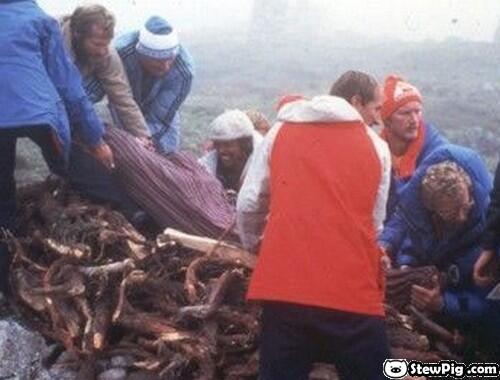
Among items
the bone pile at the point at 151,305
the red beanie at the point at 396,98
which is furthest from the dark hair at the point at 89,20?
the red beanie at the point at 396,98

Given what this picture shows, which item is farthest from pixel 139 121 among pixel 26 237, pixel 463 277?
pixel 463 277

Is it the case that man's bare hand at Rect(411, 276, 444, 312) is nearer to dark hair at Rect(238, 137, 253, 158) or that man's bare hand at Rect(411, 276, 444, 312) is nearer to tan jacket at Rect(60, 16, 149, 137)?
dark hair at Rect(238, 137, 253, 158)

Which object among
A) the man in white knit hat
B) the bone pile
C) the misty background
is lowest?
the misty background

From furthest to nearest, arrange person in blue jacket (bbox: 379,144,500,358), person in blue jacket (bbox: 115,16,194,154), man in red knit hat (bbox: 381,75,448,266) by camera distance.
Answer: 1. person in blue jacket (bbox: 115,16,194,154)
2. man in red knit hat (bbox: 381,75,448,266)
3. person in blue jacket (bbox: 379,144,500,358)

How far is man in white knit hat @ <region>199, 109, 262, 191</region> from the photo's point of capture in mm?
4816

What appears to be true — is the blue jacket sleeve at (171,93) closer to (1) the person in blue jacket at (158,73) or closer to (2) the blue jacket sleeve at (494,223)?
(1) the person in blue jacket at (158,73)

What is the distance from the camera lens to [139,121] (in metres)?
5.36

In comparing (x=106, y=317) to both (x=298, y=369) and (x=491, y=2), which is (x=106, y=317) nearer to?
(x=298, y=369)

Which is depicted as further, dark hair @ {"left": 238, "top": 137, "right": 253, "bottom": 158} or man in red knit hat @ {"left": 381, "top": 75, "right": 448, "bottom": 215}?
man in red knit hat @ {"left": 381, "top": 75, "right": 448, "bottom": 215}

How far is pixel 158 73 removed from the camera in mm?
5645

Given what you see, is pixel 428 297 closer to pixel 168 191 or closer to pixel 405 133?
pixel 405 133

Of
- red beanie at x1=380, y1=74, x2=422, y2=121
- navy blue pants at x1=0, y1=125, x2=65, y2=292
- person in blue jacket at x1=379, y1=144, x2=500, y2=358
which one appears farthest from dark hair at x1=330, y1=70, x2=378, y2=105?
navy blue pants at x1=0, y1=125, x2=65, y2=292

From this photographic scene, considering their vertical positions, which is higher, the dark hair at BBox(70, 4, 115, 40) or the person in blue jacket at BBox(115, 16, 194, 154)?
the dark hair at BBox(70, 4, 115, 40)

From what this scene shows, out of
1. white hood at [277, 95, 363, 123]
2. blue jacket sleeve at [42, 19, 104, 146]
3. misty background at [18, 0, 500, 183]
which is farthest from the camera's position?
misty background at [18, 0, 500, 183]
